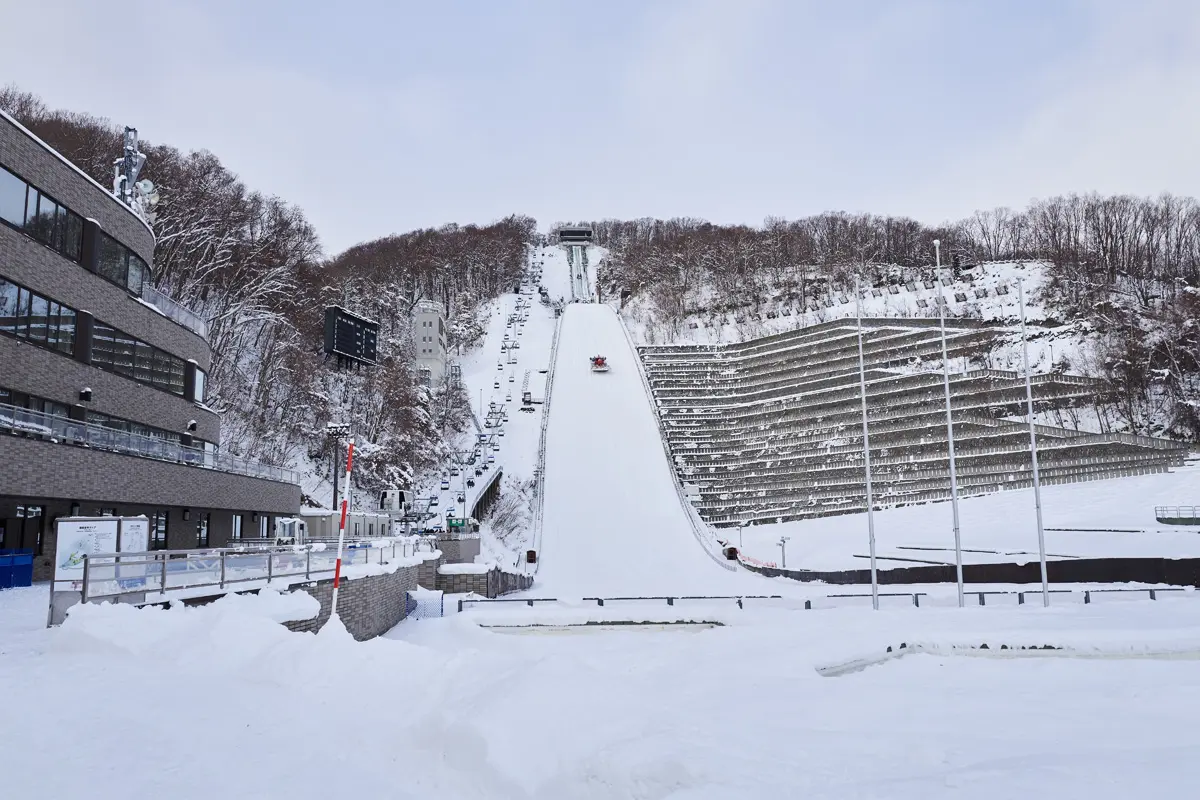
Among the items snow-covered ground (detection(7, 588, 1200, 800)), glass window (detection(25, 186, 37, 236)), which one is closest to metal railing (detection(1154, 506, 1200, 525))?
snow-covered ground (detection(7, 588, 1200, 800))

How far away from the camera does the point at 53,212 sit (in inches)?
973

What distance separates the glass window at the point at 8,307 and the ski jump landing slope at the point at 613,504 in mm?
17991

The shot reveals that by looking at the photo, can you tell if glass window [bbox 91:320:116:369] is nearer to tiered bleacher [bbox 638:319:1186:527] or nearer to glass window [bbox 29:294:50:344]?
glass window [bbox 29:294:50:344]

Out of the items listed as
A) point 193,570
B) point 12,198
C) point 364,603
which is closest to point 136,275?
point 12,198

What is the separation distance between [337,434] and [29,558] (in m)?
22.0

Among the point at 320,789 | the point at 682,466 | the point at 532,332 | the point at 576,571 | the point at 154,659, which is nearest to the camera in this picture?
the point at 320,789

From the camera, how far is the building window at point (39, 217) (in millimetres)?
22580

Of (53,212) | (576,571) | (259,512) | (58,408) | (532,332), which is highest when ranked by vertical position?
(532,332)

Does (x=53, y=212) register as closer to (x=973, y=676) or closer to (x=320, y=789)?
(x=320, y=789)

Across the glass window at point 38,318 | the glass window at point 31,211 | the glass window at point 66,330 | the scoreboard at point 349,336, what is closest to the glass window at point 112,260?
the glass window at point 66,330

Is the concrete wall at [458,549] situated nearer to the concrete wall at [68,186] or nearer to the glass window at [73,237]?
the concrete wall at [68,186]

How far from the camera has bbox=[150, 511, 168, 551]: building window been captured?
1116 inches

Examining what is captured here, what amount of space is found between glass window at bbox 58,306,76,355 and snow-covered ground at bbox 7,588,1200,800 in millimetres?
13864

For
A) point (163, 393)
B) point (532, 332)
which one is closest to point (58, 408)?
point (163, 393)
